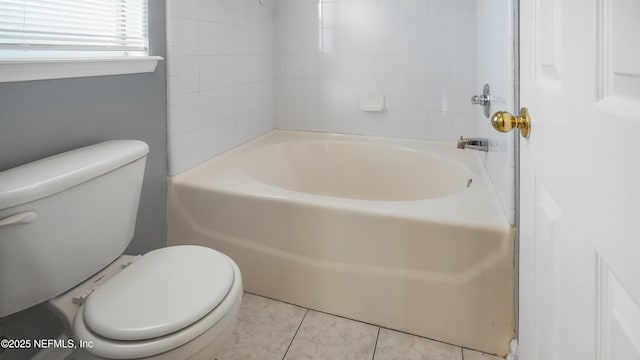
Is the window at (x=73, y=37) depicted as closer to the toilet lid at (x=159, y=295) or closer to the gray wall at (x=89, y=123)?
the gray wall at (x=89, y=123)

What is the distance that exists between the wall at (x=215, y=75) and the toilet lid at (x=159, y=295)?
0.77 meters

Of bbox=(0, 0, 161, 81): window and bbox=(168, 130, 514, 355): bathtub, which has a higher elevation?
bbox=(0, 0, 161, 81): window

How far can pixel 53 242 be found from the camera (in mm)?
961

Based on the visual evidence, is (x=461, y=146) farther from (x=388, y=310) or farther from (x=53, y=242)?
(x=53, y=242)

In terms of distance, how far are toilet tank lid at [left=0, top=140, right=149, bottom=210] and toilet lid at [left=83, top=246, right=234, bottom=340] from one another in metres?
0.30

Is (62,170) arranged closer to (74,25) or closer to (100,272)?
(100,272)

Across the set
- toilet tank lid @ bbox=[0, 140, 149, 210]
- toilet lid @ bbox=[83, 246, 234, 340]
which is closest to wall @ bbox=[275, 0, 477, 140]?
toilet tank lid @ bbox=[0, 140, 149, 210]

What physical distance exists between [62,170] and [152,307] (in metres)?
0.45

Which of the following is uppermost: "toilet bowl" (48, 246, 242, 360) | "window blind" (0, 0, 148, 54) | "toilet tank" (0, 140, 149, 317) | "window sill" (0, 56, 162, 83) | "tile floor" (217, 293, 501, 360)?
"window blind" (0, 0, 148, 54)

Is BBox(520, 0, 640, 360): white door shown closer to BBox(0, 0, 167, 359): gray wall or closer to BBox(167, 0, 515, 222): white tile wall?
BBox(167, 0, 515, 222): white tile wall

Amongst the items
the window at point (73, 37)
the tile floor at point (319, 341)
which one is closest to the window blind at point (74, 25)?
the window at point (73, 37)

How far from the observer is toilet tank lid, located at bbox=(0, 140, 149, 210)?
0.87 meters

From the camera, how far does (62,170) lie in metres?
0.99

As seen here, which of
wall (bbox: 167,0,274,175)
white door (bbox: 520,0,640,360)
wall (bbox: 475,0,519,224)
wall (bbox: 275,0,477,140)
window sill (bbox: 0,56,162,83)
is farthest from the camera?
wall (bbox: 275,0,477,140)
